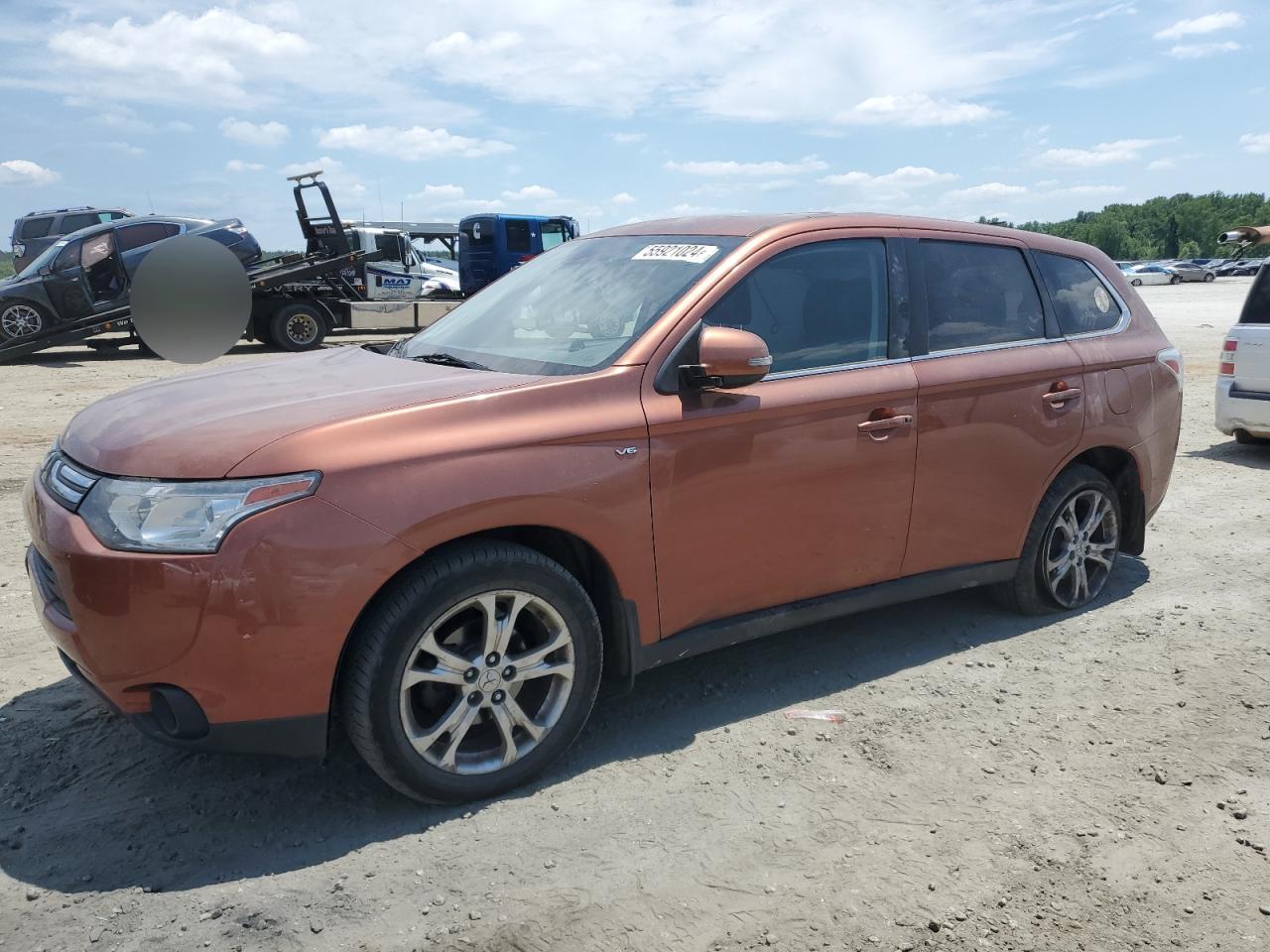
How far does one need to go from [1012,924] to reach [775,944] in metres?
0.63

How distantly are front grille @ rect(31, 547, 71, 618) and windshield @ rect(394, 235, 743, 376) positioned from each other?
1494 mm

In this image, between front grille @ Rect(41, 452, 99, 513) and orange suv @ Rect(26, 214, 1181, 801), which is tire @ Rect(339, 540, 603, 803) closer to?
orange suv @ Rect(26, 214, 1181, 801)

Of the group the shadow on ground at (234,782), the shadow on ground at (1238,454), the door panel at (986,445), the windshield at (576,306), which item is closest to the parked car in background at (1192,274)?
the shadow on ground at (1238,454)

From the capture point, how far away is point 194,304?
1044cm

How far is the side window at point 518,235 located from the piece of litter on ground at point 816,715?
22.8 m

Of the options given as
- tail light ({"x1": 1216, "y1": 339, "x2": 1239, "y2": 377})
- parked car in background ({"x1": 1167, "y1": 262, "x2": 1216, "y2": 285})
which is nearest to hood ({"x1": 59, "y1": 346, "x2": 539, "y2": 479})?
tail light ({"x1": 1216, "y1": 339, "x2": 1239, "y2": 377})

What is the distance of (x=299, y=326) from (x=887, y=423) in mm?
16040

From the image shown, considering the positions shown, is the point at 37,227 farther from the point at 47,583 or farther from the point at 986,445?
the point at 986,445

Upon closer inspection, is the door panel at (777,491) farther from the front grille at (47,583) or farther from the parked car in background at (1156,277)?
the parked car in background at (1156,277)

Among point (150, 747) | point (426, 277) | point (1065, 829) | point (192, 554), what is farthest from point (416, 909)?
point (426, 277)

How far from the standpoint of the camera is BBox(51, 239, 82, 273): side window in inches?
634

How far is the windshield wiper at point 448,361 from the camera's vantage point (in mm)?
3649

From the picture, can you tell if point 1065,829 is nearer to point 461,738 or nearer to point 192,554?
point 461,738

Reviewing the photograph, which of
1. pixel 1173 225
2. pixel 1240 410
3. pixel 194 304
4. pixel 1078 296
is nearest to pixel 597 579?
pixel 1078 296
